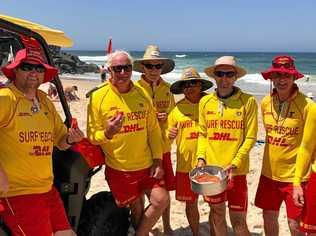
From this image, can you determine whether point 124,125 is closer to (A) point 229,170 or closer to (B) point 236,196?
(A) point 229,170

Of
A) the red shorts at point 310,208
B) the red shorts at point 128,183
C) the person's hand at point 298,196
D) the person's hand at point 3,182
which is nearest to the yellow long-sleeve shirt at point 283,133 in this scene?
the person's hand at point 298,196

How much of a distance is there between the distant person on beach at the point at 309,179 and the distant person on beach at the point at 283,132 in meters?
0.07

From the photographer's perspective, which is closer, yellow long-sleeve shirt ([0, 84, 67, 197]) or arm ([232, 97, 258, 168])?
yellow long-sleeve shirt ([0, 84, 67, 197])

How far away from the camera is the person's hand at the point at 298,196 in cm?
372

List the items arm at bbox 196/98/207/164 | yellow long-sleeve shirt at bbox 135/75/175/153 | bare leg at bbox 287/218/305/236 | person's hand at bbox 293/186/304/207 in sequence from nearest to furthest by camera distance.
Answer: person's hand at bbox 293/186/304/207, bare leg at bbox 287/218/305/236, arm at bbox 196/98/207/164, yellow long-sleeve shirt at bbox 135/75/175/153

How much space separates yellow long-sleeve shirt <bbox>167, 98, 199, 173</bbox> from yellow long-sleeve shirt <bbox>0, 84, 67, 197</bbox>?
1619 mm

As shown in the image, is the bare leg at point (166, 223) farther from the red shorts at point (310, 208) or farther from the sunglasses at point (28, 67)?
the sunglasses at point (28, 67)

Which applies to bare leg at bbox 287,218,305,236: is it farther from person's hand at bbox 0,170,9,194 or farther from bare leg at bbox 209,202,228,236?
person's hand at bbox 0,170,9,194

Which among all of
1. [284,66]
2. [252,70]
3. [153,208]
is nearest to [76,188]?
[153,208]

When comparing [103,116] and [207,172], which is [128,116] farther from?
[207,172]

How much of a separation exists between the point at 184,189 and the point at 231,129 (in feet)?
2.73

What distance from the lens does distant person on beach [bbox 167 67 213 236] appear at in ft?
14.9

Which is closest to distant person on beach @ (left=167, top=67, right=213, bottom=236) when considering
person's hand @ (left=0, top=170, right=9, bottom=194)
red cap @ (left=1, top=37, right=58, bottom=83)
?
red cap @ (left=1, top=37, right=58, bottom=83)

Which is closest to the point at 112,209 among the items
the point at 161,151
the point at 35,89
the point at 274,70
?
the point at 161,151
